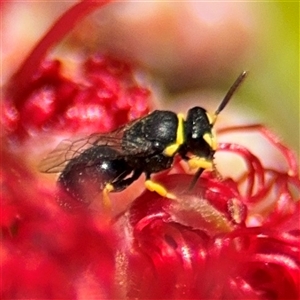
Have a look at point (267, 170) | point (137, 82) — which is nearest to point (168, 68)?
point (137, 82)

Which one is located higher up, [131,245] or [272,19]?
[272,19]

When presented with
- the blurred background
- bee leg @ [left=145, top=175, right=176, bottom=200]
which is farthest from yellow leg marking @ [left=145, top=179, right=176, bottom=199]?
the blurred background

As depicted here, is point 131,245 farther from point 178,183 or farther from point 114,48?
point 114,48

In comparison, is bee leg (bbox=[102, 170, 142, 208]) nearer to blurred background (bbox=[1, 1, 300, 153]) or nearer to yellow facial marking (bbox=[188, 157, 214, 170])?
yellow facial marking (bbox=[188, 157, 214, 170])

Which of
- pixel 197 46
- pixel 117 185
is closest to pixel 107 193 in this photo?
pixel 117 185

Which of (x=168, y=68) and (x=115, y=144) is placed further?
(x=168, y=68)
